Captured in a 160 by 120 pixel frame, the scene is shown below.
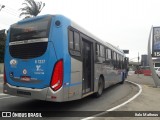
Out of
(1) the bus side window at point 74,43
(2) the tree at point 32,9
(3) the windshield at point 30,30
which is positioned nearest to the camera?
(3) the windshield at point 30,30

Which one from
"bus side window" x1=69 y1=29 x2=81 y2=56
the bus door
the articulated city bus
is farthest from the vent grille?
the bus door

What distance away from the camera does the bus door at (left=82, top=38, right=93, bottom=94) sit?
11.2m

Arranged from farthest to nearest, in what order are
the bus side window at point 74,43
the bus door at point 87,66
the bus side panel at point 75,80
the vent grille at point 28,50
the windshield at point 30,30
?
the bus door at point 87,66, the bus side window at point 74,43, the bus side panel at point 75,80, the windshield at point 30,30, the vent grille at point 28,50

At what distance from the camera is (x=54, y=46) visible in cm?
911

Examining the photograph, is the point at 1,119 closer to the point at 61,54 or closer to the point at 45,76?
the point at 45,76

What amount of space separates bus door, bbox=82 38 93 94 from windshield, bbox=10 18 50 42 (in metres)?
2.25

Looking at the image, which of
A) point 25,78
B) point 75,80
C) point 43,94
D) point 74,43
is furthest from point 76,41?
point 43,94

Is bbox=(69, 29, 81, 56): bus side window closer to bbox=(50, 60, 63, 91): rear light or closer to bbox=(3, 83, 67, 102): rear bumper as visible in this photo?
bbox=(50, 60, 63, 91): rear light

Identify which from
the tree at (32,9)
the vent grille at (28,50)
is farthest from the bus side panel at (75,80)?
the tree at (32,9)

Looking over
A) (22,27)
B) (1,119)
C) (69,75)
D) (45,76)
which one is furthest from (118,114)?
(22,27)

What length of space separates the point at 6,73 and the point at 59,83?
7.82 feet

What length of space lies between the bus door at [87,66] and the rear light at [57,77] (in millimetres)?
2113

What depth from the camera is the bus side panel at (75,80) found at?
959 cm

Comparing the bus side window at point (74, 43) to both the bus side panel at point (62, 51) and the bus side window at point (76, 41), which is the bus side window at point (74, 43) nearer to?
the bus side window at point (76, 41)
